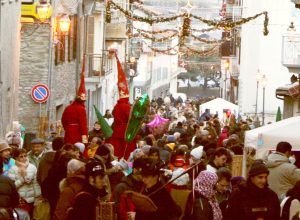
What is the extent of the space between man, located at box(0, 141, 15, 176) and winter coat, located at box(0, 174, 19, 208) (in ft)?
9.26

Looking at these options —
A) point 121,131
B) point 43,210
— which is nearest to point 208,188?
point 43,210

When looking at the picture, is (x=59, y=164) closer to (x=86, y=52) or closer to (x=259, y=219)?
(x=259, y=219)

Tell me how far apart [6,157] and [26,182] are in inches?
19.1

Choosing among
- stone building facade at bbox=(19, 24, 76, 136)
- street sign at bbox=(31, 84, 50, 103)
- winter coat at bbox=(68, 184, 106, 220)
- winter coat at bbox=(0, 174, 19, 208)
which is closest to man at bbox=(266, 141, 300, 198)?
winter coat at bbox=(0, 174, 19, 208)

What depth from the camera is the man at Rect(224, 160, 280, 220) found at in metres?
13.4

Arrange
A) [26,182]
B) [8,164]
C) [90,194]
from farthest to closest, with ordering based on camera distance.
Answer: [8,164] → [26,182] → [90,194]

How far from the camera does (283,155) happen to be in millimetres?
16844

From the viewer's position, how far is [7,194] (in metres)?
14.1

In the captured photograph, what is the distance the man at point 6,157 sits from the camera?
56.6 feet

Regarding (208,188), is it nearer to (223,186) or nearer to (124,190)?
(124,190)

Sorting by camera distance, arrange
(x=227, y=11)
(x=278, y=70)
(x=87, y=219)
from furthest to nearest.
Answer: (x=227, y=11) < (x=278, y=70) < (x=87, y=219)

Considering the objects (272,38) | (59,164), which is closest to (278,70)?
(272,38)

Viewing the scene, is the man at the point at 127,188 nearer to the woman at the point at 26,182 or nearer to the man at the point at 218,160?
the woman at the point at 26,182

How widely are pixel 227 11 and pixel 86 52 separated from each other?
39415mm
